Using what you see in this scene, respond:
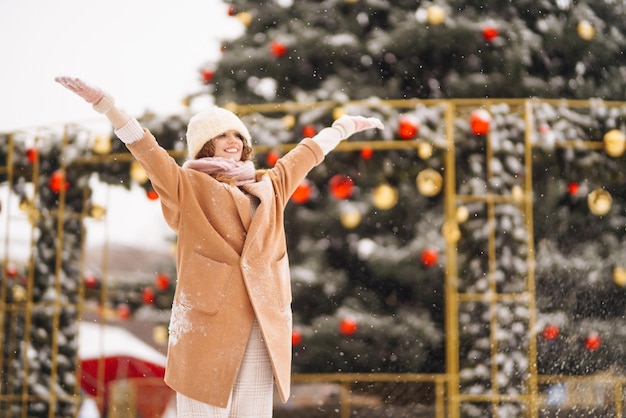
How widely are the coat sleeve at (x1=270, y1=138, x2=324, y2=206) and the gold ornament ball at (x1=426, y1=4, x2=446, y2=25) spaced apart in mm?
2328

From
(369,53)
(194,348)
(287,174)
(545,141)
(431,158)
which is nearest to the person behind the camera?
(194,348)

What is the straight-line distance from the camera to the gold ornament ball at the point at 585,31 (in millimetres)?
4148

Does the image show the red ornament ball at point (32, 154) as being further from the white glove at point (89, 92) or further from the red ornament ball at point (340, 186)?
the white glove at point (89, 92)

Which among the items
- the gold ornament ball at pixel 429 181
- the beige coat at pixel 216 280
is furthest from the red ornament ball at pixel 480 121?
the beige coat at pixel 216 280

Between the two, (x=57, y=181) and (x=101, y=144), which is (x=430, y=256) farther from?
(x=57, y=181)

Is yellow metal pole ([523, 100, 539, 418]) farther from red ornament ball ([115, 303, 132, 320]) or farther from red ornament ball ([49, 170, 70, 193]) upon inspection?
red ornament ball ([49, 170, 70, 193])

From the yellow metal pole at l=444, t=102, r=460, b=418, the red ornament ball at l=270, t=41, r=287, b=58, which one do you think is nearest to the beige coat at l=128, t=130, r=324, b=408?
the yellow metal pole at l=444, t=102, r=460, b=418

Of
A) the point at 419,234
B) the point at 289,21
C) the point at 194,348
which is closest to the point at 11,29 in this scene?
the point at 289,21

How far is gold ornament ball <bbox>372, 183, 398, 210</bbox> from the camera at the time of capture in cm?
368

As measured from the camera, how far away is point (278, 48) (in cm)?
412

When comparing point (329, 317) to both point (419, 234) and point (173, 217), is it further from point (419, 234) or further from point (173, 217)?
point (173, 217)

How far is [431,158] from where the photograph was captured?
12.7 feet

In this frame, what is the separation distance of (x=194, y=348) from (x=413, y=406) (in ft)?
8.10

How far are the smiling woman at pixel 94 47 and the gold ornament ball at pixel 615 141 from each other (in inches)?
80.0
